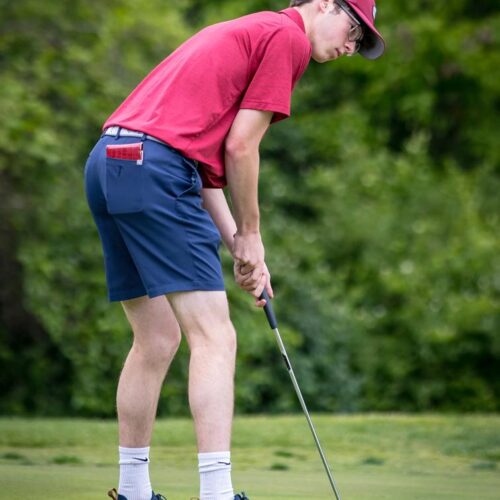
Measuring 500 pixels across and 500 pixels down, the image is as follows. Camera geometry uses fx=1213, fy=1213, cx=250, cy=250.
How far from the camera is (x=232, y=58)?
3.72 meters

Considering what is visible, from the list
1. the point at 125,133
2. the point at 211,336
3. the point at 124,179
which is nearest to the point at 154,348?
the point at 211,336

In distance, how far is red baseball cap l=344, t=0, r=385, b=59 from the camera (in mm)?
3947

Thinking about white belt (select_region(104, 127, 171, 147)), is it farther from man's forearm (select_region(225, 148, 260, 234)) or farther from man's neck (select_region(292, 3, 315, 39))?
man's neck (select_region(292, 3, 315, 39))

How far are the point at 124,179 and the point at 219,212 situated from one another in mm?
503

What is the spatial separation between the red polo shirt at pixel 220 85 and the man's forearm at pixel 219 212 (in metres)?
0.30

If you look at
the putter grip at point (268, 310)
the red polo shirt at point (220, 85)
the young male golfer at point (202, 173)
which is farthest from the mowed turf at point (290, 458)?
the red polo shirt at point (220, 85)

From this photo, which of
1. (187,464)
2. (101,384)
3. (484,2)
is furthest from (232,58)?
(484,2)

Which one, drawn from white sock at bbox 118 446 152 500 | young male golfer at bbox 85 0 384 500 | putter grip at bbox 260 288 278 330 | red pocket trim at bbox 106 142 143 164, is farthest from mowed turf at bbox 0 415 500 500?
red pocket trim at bbox 106 142 143 164

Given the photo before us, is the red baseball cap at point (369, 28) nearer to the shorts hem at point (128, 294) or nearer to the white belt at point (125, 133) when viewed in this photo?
the white belt at point (125, 133)

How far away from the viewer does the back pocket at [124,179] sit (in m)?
3.67

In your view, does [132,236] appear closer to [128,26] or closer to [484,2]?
[128,26]

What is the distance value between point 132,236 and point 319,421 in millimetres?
5104

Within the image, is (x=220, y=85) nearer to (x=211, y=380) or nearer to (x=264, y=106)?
(x=264, y=106)

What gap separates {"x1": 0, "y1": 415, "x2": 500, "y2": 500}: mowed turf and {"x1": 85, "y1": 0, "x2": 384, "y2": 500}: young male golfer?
794 millimetres
